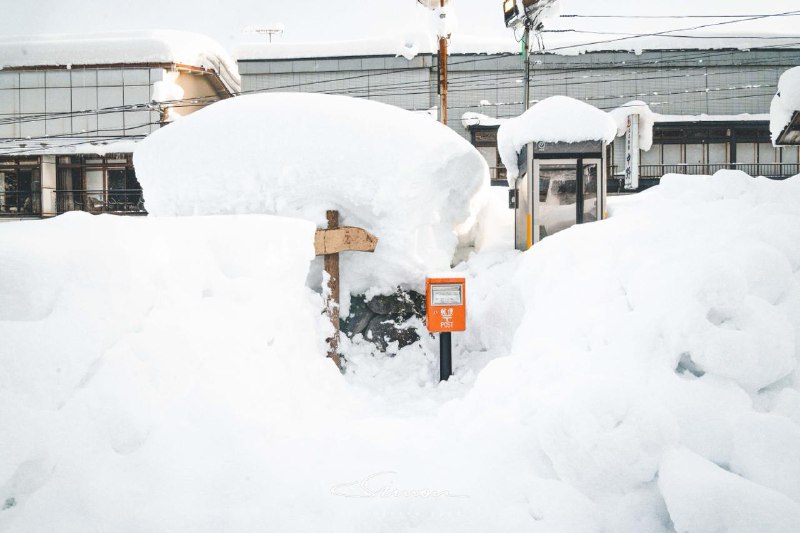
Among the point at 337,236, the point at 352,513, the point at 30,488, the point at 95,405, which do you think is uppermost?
the point at 337,236

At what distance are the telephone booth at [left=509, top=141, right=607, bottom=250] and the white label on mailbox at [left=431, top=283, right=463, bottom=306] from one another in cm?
231

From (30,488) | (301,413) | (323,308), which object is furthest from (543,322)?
(30,488)

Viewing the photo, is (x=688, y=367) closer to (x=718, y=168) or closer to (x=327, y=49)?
(x=327, y=49)

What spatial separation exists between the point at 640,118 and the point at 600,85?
2.18m

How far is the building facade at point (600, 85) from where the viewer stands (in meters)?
15.3

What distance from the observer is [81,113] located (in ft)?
50.9

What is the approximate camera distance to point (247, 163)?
5281 millimetres

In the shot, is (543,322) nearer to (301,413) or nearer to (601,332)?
(601,332)

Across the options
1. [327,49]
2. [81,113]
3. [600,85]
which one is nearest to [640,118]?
[600,85]

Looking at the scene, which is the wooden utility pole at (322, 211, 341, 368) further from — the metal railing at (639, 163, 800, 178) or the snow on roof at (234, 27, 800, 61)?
the metal railing at (639, 163, 800, 178)

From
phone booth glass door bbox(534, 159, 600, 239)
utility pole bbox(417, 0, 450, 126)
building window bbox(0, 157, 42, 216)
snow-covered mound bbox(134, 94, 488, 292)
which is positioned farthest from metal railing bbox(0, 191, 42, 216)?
phone booth glass door bbox(534, 159, 600, 239)

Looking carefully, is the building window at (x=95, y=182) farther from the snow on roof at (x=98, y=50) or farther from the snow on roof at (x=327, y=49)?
the snow on roof at (x=327, y=49)

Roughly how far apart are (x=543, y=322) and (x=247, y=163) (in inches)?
158

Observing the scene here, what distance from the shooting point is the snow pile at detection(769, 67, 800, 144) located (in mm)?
6020
